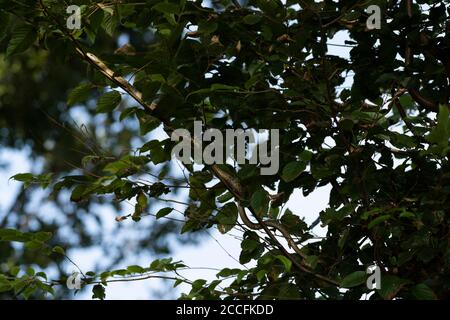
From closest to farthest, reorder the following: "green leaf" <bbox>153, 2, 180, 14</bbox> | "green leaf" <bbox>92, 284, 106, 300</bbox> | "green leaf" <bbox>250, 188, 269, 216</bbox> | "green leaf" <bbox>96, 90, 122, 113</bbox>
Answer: "green leaf" <bbox>153, 2, 180, 14</bbox> → "green leaf" <bbox>250, 188, 269, 216</bbox> → "green leaf" <bbox>96, 90, 122, 113</bbox> → "green leaf" <bbox>92, 284, 106, 300</bbox>

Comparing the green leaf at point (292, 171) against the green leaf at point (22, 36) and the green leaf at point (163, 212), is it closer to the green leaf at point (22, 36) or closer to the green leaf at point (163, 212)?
the green leaf at point (163, 212)

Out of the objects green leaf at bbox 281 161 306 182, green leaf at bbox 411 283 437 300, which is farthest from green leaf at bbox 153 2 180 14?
green leaf at bbox 411 283 437 300

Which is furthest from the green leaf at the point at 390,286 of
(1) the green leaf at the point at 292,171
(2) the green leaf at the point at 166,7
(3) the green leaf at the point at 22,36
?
(3) the green leaf at the point at 22,36

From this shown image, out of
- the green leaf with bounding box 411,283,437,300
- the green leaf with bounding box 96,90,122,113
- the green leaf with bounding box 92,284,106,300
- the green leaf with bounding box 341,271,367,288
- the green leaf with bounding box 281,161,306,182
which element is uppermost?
the green leaf with bounding box 96,90,122,113

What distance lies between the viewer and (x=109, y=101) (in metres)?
2.12

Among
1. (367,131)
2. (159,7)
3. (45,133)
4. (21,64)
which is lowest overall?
(367,131)

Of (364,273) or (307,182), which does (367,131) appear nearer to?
(307,182)

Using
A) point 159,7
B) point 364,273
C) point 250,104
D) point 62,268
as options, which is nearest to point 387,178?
point 364,273

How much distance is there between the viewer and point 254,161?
2043mm

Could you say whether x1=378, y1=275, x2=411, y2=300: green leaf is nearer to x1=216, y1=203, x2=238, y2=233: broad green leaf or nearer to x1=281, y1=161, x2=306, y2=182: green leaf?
x1=281, y1=161, x2=306, y2=182: green leaf

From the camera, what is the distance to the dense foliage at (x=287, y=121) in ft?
6.36

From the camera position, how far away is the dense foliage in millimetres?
1939

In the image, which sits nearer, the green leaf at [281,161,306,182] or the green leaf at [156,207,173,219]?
the green leaf at [281,161,306,182]

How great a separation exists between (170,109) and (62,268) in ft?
25.5
